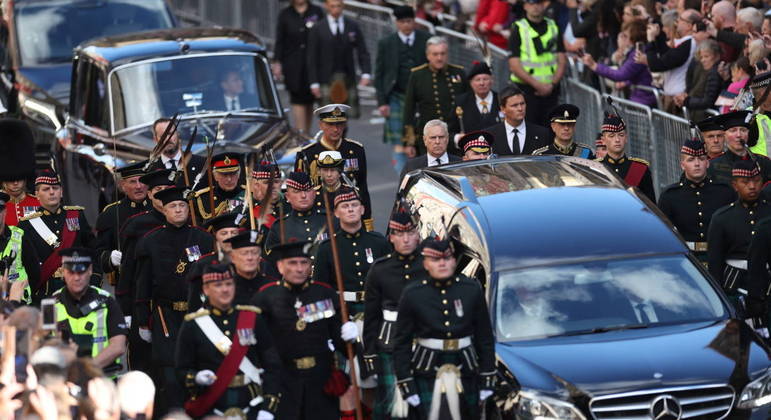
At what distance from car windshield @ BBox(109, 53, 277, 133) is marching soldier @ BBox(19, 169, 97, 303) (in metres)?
3.44

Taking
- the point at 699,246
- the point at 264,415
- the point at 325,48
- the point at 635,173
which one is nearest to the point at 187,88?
the point at 325,48

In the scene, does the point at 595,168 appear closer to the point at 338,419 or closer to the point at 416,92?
the point at 338,419

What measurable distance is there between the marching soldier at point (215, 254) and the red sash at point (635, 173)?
3151mm

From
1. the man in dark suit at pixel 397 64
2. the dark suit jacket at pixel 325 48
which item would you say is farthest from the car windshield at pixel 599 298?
the dark suit jacket at pixel 325 48

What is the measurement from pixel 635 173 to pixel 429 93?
4.12m

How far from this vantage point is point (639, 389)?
10711mm

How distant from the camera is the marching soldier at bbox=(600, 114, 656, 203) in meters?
14.5

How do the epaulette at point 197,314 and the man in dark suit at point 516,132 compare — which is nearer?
the epaulette at point 197,314

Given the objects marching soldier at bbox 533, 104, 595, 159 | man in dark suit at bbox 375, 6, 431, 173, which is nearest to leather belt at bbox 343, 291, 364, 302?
marching soldier at bbox 533, 104, 595, 159

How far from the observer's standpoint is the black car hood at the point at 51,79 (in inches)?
825

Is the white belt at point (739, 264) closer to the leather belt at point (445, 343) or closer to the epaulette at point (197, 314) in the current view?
the leather belt at point (445, 343)

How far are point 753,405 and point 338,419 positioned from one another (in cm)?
270

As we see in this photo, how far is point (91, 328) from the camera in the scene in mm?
11867

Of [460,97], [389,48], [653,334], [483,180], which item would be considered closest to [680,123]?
[460,97]
